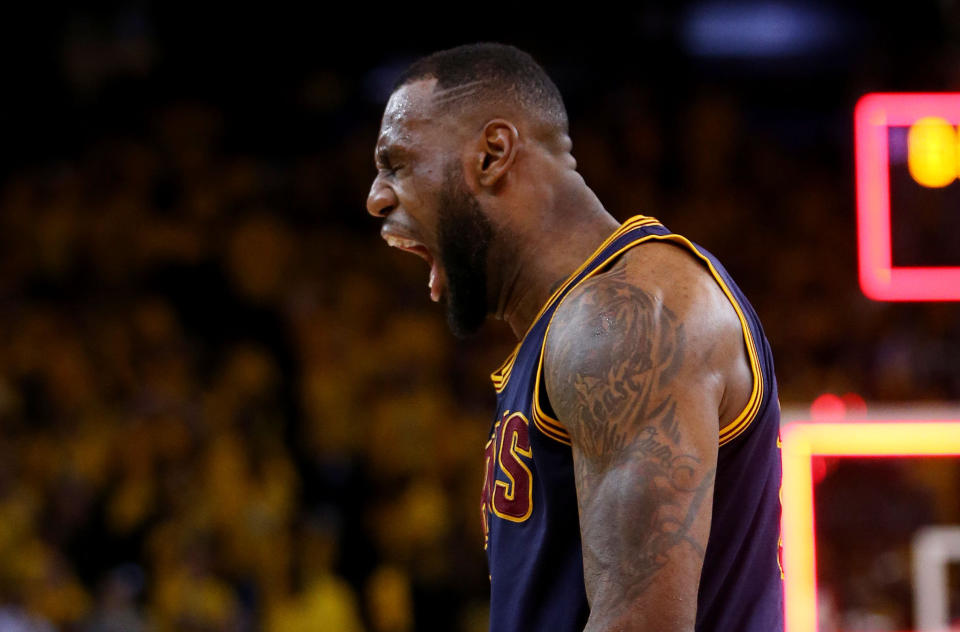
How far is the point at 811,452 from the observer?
398cm

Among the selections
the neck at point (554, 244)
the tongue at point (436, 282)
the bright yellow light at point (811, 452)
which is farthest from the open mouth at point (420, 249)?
the bright yellow light at point (811, 452)

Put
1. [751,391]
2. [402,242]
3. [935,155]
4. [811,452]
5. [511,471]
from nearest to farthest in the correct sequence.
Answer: [751,391] → [511,471] → [402,242] → [935,155] → [811,452]

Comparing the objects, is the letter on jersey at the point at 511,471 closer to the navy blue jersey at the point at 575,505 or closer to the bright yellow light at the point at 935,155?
the navy blue jersey at the point at 575,505

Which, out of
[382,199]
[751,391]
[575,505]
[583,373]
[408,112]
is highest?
[408,112]

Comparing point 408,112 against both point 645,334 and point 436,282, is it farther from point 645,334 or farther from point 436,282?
point 645,334

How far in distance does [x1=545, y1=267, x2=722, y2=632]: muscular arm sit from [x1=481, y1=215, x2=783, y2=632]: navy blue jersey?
0.42ft

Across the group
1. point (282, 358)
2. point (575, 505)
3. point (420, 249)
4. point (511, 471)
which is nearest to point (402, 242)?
point (420, 249)

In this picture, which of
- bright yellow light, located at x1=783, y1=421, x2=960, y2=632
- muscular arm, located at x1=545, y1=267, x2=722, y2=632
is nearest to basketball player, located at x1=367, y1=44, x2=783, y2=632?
muscular arm, located at x1=545, y1=267, x2=722, y2=632

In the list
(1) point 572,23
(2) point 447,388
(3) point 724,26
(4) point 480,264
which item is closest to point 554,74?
(1) point 572,23

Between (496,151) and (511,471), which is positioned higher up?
(496,151)

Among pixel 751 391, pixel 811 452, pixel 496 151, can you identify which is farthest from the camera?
pixel 811 452

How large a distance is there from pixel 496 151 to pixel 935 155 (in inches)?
79.3

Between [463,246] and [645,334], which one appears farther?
[463,246]

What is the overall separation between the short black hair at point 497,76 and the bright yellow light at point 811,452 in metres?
2.09
